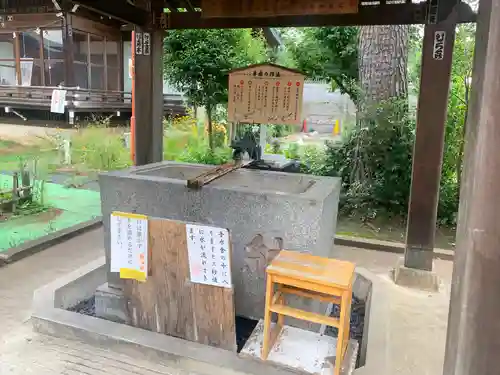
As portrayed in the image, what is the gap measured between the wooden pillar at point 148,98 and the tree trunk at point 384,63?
3.79m

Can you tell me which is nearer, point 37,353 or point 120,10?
point 37,353

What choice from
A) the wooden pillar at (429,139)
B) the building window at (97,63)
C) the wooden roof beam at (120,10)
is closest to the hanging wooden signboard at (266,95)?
the wooden roof beam at (120,10)

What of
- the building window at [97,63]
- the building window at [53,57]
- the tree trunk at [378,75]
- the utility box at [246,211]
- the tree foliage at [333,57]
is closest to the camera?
the utility box at [246,211]

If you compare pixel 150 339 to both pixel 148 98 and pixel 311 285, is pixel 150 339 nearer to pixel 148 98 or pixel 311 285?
pixel 311 285

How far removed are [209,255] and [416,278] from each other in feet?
8.21

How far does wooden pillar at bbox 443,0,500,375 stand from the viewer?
114cm

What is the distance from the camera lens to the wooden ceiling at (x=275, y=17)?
4020mm

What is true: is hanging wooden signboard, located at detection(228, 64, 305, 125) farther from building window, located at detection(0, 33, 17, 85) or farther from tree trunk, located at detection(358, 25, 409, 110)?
building window, located at detection(0, 33, 17, 85)

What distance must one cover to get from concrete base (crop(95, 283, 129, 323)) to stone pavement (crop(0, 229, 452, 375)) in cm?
49

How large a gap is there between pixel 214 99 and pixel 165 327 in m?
5.98

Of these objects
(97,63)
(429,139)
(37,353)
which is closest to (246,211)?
(37,353)

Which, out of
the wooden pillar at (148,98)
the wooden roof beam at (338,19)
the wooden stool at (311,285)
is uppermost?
the wooden roof beam at (338,19)

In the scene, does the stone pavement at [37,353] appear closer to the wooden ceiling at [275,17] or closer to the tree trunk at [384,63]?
the wooden ceiling at [275,17]

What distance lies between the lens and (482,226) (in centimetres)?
119
